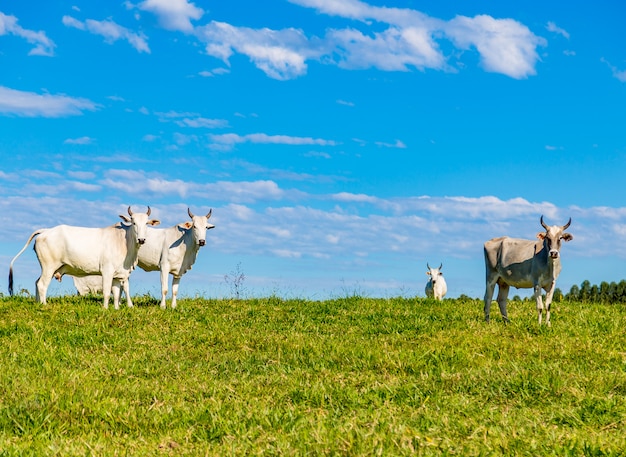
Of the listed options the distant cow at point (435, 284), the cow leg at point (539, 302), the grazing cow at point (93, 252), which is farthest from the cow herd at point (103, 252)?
the distant cow at point (435, 284)

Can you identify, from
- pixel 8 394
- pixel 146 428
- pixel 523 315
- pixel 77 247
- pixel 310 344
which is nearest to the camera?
pixel 146 428

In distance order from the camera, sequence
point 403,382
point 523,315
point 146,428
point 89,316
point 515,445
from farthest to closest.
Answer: point 523,315 → point 89,316 → point 403,382 → point 146,428 → point 515,445

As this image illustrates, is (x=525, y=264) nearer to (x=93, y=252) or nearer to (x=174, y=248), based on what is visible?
(x=174, y=248)

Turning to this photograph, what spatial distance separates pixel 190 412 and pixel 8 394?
8.57 feet

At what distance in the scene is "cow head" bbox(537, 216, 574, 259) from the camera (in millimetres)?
16645

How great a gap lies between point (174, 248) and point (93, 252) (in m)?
2.77

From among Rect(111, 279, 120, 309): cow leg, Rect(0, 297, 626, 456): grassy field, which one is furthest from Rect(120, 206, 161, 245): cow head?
Rect(0, 297, 626, 456): grassy field

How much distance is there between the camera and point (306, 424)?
7.47 m

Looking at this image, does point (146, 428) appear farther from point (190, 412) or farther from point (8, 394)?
point (8, 394)

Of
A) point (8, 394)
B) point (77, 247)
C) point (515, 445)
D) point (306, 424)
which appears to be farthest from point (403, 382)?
point (77, 247)

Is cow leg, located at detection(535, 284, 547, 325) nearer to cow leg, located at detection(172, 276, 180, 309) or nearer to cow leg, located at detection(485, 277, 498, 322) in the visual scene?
cow leg, located at detection(485, 277, 498, 322)

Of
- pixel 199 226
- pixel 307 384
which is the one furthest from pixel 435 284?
pixel 307 384

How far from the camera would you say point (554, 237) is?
16844 mm

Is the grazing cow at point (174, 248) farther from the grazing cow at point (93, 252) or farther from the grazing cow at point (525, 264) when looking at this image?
the grazing cow at point (525, 264)
